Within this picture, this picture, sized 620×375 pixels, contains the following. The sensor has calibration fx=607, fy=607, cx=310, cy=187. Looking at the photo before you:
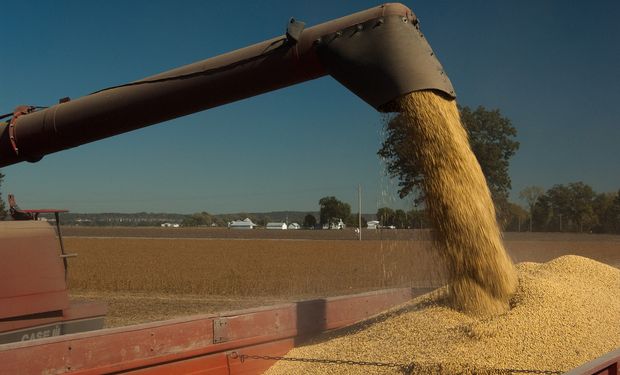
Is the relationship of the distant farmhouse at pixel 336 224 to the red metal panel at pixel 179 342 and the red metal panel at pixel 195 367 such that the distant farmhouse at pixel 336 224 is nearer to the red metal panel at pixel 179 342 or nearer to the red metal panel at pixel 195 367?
the red metal panel at pixel 179 342

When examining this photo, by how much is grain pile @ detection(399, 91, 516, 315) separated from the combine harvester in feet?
0.75

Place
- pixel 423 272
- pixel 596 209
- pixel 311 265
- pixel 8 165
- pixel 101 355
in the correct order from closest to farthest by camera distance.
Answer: pixel 101 355
pixel 8 165
pixel 423 272
pixel 311 265
pixel 596 209

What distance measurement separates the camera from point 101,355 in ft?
10.2

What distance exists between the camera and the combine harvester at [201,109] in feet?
9.85

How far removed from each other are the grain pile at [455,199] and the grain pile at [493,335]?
10.7 inches

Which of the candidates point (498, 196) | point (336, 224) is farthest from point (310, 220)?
point (498, 196)

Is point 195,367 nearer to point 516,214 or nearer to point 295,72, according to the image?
point 295,72

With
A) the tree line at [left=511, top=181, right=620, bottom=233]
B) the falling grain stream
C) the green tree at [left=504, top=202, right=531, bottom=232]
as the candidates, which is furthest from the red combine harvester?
the tree line at [left=511, top=181, right=620, bottom=233]

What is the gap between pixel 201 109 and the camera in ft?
10.9

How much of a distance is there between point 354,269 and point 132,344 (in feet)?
56.7

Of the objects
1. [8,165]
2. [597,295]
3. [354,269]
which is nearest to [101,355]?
[8,165]

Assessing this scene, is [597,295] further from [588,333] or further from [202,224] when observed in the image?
[202,224]

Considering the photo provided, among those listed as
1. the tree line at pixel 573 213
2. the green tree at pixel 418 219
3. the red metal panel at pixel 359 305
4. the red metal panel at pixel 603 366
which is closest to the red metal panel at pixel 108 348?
the red metal panel at pixel 359 305

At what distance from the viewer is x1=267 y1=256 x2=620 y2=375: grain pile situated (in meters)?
3.04
